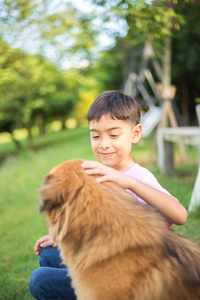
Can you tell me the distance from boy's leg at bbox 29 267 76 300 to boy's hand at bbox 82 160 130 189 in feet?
3.35

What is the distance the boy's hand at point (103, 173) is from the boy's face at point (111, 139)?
0.52m

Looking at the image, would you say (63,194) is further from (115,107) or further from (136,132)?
(136,132)

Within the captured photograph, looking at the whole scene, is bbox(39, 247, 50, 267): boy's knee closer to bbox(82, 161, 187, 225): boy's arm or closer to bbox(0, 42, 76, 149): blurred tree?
bbox(82, 161, 187, 225): boy's arm

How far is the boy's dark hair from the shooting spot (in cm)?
241

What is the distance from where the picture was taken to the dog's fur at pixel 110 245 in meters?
1.65

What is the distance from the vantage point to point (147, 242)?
1669 mm

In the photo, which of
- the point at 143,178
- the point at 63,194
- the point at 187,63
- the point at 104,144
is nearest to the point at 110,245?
the point at 63,194

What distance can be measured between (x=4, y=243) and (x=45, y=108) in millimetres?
21096

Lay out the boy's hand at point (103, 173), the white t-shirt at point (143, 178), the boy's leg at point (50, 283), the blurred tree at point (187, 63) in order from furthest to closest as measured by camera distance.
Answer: the blurred tree at point (187, 63)
the boy's leg at point (50, 283)
the white t-shirt at point (143, 178)
the boy's hand at point (103, 173)

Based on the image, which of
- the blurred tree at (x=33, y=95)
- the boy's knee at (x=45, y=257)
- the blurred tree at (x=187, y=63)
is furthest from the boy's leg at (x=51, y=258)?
the blurred tree at (x=33, y=95)

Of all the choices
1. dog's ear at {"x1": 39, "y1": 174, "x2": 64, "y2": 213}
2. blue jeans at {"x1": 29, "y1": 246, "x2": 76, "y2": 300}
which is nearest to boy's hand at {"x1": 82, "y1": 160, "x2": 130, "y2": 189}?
dog's ear at {"x1": 39, "y1": 174, "x2": 64, "y2": 213}

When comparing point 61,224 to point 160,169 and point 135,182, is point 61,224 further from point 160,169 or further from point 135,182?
point 160,169

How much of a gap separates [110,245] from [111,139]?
3.28ft

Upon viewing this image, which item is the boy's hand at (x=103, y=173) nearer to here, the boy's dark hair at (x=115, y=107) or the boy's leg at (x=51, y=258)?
the boy's dark hair at (x=115, y=107)
